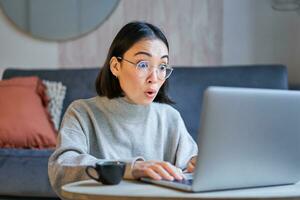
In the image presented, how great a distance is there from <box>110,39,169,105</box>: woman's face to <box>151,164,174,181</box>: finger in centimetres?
28

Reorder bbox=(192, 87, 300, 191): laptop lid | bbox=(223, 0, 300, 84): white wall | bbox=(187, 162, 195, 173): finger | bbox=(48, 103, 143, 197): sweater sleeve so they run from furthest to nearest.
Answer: bbox=(223, 0, 300, 84): white wall, bbox=(187, 162, 195, 173): finger, bbox=(48, 103, 143, 197): sweater sleeve, bbox=(192, 87, 300, 191): laptop lid

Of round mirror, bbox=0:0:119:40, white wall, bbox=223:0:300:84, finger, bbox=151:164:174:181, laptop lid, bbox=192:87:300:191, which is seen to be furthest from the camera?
round mirror, bbox=0:0:119:40

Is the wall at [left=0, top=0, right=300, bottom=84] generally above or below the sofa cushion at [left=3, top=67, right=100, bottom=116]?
above

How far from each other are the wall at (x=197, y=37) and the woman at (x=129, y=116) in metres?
1.90

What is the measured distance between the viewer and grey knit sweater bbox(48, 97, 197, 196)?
136 cm

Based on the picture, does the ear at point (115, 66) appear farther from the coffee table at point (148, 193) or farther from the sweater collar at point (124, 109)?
the coffee table at point (148, 193)

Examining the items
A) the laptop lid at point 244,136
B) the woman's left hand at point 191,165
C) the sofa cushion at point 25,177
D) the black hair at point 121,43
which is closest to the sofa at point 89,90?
the sofa cushion at point 25,177

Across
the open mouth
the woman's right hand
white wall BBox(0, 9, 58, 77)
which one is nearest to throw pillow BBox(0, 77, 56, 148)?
white wall BBox(0, 9, 58, 77)

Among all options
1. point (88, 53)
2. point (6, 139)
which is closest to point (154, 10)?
point (88, 53)

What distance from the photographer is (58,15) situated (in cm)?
347

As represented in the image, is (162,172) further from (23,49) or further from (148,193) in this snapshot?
(23,49)

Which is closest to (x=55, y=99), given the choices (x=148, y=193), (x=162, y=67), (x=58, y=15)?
(x=58, y=15)

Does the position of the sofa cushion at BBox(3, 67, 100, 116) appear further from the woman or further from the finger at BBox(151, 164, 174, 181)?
the finger at BBox(151, 164, 174, 181)

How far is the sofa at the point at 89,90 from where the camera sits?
240cm
